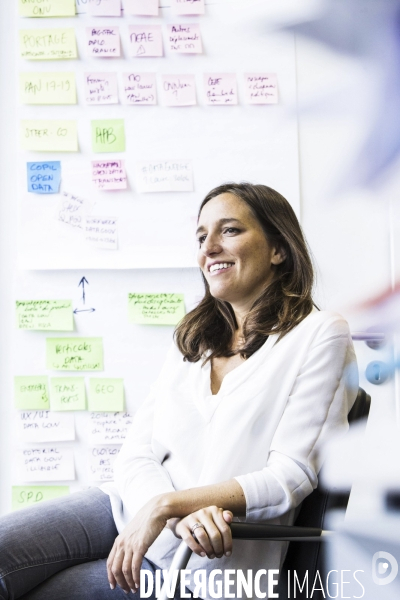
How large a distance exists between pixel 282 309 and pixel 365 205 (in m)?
0.76

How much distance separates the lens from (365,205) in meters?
0.23

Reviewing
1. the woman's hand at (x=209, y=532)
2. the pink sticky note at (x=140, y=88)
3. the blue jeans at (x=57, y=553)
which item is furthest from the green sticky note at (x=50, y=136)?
the woman's hand at (x=209, y=532)

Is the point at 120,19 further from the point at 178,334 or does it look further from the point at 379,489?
the point at 379,489

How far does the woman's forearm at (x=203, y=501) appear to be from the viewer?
2.59 feet

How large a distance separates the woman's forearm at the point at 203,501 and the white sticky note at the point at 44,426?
0.66m

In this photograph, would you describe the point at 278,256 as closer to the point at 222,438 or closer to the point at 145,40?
the point at 222,438

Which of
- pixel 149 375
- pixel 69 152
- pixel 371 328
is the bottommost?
pixel 149 375

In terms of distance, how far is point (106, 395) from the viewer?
1.40 meters

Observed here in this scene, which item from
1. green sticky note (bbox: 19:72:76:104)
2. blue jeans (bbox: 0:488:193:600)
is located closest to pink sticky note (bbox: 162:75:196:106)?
green sticky note (bbox: 19:72:76:104)

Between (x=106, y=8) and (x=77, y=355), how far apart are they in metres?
0.82

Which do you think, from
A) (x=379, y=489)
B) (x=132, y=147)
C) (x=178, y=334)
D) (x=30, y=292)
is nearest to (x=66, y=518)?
(x=178, y=334)

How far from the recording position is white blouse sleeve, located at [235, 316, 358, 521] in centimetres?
80

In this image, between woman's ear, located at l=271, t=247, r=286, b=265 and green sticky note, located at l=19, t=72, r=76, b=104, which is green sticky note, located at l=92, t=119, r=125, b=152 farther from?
woman's ear, located at l=271, t=247, r=286, b=265

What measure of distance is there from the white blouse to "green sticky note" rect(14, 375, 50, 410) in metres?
0.47
